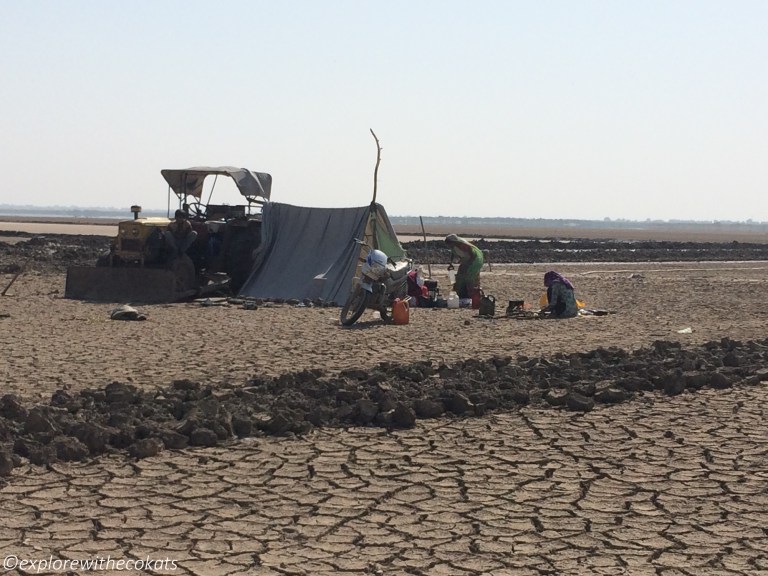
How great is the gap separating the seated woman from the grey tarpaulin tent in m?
3.08

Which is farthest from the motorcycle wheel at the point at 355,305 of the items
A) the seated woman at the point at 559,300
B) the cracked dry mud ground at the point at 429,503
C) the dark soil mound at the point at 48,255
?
the dark soil mound at the point at 48,255

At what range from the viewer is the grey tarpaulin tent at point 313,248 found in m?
18.8

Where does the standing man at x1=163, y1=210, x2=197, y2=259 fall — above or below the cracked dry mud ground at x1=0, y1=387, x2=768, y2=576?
above

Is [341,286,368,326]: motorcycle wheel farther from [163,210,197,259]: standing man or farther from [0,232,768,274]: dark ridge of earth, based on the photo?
[0,232,768,274]: dark ridge of earth

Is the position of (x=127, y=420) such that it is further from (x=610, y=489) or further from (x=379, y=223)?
(x=379, y=223)

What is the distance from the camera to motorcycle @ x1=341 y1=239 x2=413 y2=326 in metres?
15.2

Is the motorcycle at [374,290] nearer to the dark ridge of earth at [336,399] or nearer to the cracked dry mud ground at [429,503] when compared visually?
the dark ridge of earth at [336,399]

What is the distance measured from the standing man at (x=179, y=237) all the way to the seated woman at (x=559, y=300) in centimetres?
603

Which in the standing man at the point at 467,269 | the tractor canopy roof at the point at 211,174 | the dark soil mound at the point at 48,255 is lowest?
the dark soil mound at the point at 48,255

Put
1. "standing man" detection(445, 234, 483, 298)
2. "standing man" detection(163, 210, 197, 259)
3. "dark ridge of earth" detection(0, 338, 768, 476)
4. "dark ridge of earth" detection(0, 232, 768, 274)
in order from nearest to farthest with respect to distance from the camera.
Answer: "dark ridge of earth" detection(0, 338, 768, 476)
"standing man" detection(445, 234, 483, 298)
"standing man" detection(163, 210, 197, 259)
"dark ridge of earth" detection(0, 232, 768, 274)

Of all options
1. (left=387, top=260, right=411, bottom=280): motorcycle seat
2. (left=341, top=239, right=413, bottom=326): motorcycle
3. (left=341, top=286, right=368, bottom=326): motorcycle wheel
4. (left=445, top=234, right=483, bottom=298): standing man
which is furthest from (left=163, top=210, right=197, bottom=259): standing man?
(left=341, top=286, right=368, bottom=326): motorcycle wheel

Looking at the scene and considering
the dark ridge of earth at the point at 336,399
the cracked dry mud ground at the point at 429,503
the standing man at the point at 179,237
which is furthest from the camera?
the standing man at the point at 179,237

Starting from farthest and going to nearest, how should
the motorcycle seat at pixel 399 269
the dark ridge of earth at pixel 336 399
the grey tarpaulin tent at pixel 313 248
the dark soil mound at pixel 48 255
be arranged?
1. the dark soil mound at pixel 48 255
2. the grey tarpaulin tent at pixel 313 248
3. the motorcycle seat at pixel 399 269
4. the dark ridge of earth at pixel 336 399

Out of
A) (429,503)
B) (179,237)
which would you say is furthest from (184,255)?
(429,503)
